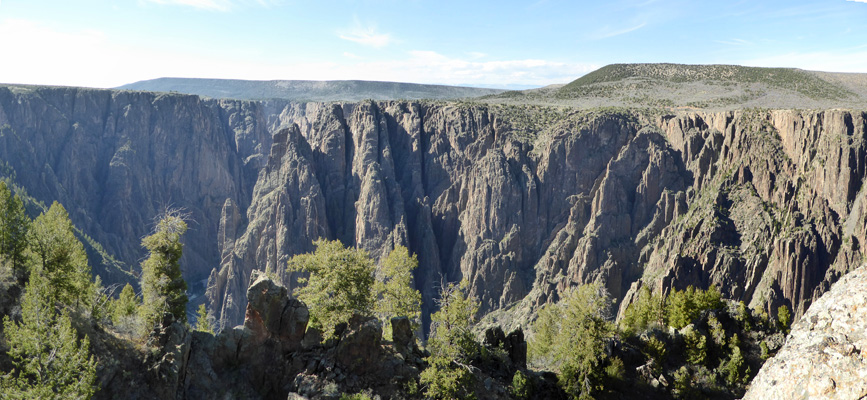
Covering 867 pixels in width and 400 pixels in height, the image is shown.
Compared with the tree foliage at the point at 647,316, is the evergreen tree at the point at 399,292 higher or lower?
higher

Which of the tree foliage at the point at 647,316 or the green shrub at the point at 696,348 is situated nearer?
the green shrub at the point at 696,348

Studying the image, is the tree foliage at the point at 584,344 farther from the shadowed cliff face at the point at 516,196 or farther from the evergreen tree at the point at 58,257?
the shadowed cliff face at the point at 516,196

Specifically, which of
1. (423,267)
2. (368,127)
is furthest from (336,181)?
(423,267)

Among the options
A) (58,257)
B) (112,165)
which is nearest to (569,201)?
(58,257)

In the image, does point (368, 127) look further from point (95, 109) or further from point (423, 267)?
point (95, 109)

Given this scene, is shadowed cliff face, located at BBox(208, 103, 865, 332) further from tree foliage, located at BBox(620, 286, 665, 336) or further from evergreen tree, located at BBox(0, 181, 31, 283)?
evergreen tree, located at BBox(0, 181, 31, 283)

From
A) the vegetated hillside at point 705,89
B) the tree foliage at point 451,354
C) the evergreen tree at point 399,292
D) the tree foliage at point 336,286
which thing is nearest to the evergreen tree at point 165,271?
the tree foliage at point 336,286
